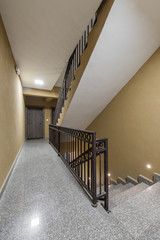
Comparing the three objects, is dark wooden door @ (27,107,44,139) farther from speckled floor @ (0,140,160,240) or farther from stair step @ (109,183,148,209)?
stair step @ (109,183,148,209)

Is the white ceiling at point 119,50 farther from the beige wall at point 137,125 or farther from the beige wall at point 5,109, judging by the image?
the beige wall at point 5,109

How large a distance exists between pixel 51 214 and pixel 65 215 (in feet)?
0.52

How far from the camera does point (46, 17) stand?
168 centimetres

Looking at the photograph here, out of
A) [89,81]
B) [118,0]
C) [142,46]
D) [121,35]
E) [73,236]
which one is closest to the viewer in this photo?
[73,236]

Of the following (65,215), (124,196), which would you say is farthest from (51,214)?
(124,196)

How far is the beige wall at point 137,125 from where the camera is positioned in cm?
209

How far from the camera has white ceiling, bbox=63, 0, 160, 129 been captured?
4.83 ft

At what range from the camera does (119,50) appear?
1.89m

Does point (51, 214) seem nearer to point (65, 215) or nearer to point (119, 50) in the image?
point (65, 215)

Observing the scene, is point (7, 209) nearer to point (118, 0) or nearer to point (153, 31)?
point (118, 0)

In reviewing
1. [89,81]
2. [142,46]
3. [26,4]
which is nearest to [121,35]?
[142,46]

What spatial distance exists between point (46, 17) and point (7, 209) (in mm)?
2863

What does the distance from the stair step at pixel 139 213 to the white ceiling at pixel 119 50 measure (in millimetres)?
2322

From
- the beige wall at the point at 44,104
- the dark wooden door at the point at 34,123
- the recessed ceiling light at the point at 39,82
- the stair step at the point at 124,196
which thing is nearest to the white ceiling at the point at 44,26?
the recessed ceiling light at the point at 39,82
